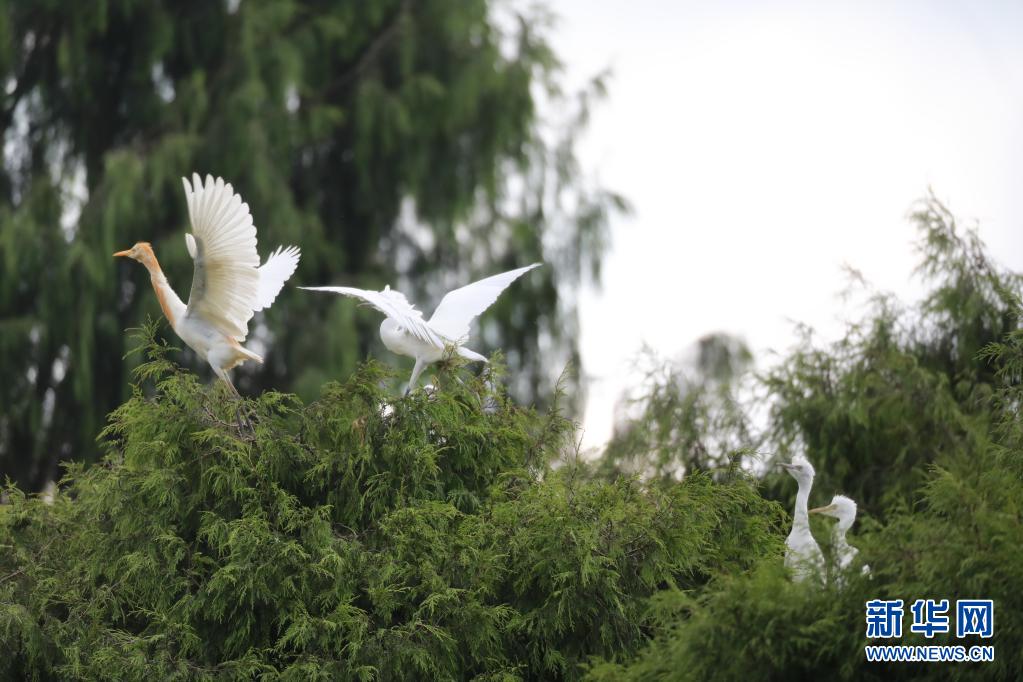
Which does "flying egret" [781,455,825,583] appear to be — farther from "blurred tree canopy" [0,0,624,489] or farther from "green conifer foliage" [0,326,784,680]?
"blurred tree canopy" [0,0,624,489]

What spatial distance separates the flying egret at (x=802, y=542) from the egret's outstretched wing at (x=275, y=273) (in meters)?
2.48

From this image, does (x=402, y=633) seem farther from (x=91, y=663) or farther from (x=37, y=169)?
(x=37, y=169)

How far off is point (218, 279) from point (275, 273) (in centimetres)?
126

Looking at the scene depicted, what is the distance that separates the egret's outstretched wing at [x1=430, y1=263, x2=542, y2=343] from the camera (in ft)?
21.8

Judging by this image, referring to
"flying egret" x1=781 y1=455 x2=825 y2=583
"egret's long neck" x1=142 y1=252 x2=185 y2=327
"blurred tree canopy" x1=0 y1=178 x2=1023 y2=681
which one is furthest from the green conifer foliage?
"egret's long neck" x1=142 y1=252 x2=185 y2=327

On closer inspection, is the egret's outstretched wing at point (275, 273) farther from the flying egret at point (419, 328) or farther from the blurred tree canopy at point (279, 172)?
the blurred tree canopy at point (279, 172)

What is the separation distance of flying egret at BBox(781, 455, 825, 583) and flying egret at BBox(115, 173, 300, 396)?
2.24 metres

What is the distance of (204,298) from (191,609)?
1.42 metres

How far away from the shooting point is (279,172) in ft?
40.5

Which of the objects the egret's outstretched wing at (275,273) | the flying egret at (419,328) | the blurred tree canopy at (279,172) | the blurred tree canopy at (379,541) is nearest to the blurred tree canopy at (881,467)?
the blurred tree canopy at (379,541)

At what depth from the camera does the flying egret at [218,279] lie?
6137 mm

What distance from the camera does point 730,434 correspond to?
1019 centimetres

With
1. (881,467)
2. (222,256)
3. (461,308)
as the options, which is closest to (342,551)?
(222,256)

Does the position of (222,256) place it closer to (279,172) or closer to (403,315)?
(403,315)
